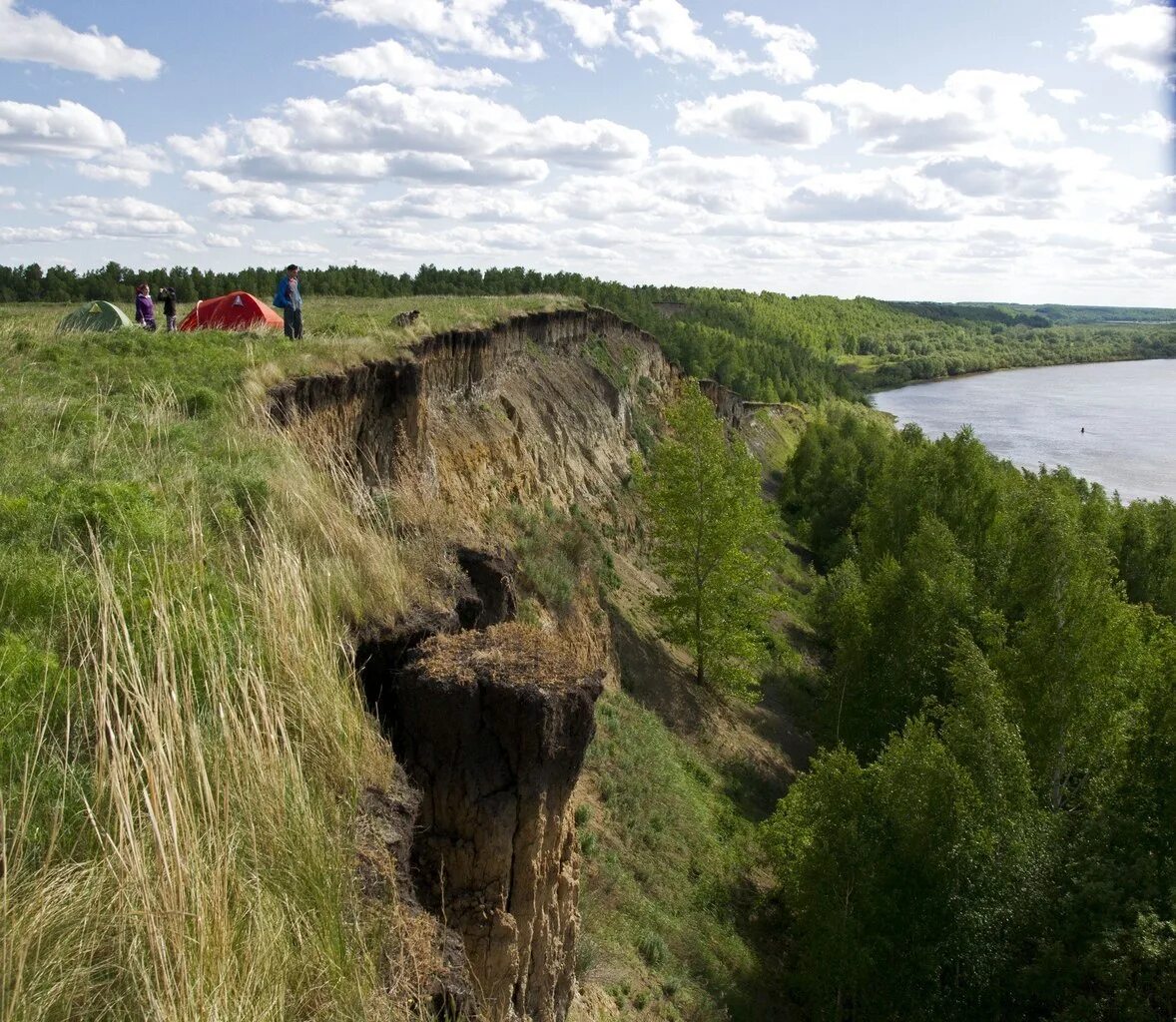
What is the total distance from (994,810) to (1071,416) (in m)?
90.5

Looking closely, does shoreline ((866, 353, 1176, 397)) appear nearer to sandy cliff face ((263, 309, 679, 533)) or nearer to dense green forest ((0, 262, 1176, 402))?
dense green forest ((0, 262, 1176, 402))

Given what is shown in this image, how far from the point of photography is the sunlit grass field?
3750 mm

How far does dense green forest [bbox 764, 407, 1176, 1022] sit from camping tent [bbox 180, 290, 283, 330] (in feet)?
47.1

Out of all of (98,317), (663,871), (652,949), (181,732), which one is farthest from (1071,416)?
(181,732)

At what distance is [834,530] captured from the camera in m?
52.2

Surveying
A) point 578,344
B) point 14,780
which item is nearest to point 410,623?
point 14,780

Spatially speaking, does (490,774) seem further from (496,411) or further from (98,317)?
(496,411)

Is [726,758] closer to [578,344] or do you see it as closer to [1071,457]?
[578,344]

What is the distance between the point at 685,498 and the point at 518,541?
275 inches

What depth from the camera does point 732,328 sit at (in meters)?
120

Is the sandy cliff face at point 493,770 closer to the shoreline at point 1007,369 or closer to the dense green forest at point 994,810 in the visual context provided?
the dense green forest at point 994,810

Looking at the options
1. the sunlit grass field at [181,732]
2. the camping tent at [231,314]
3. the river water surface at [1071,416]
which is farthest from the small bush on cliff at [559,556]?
the river water surface at [1071,416]

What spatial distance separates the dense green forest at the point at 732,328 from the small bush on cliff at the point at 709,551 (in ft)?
37.0

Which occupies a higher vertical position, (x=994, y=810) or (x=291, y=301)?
(x=291, y=301)
